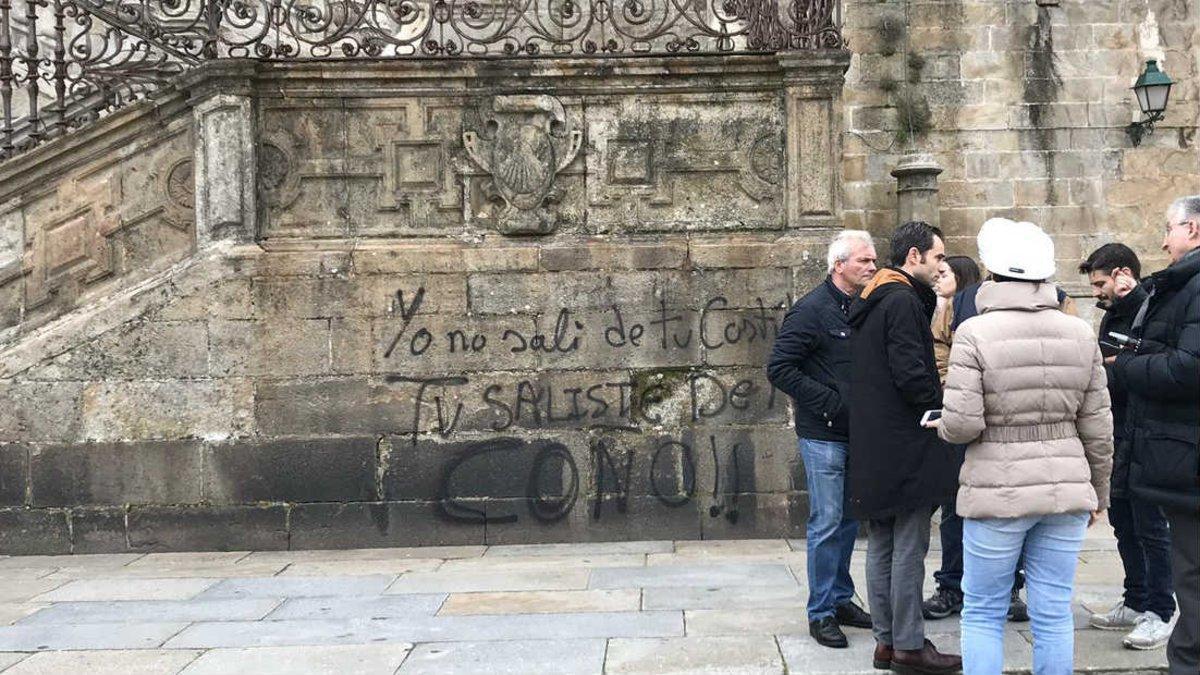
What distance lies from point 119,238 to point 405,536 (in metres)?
3.11

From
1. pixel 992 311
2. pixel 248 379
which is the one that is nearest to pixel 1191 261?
pixel 992 311

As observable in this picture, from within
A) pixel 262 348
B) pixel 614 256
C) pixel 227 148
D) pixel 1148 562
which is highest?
→ pixel 227 148

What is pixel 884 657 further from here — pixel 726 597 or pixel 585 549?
pixel 585 549

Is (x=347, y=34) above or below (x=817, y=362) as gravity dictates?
above

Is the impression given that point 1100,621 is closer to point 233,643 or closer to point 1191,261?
point 1191,261

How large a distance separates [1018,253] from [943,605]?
7.73 ft

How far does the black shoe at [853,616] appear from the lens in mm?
5863

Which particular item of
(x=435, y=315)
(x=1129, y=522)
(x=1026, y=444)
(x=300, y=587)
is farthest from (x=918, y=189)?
(x=1026, y=444)

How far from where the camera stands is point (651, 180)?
8516 mm

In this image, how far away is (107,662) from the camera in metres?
5.50

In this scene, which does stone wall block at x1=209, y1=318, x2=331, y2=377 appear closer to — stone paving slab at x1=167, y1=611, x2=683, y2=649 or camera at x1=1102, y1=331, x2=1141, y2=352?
stone paving slab at x1=167, y1=611, x2=683, y2=649

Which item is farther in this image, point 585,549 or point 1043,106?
point 1043,106

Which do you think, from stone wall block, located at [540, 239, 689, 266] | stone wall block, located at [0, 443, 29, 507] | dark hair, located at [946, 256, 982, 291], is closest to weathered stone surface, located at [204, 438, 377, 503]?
stone wall block, located at [0, 443, 29, 507]

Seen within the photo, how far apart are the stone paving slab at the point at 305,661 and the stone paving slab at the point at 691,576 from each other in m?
1.71
